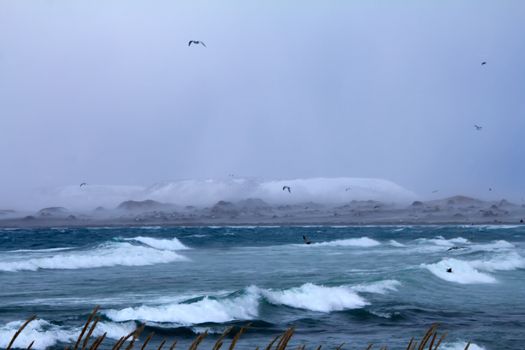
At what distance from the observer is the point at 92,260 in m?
47.8

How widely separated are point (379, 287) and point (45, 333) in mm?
14643

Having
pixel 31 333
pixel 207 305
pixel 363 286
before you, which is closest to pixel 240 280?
pixel 363 286

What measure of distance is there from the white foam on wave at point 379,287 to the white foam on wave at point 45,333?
11.0 meters

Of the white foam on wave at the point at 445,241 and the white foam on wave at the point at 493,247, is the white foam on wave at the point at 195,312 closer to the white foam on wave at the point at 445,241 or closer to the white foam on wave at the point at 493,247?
the white foam on wave at the point at 493,247

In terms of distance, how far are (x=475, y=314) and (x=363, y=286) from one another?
6782mm

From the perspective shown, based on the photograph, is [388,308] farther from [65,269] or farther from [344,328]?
[65,269]

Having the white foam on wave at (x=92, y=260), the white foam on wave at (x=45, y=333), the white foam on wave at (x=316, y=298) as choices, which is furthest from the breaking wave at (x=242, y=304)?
the white foam on wave at (x=92, y=260)

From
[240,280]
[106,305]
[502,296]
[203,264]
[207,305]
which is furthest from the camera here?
[203,264]

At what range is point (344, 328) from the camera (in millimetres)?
21484

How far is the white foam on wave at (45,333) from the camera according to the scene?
18.7 meters

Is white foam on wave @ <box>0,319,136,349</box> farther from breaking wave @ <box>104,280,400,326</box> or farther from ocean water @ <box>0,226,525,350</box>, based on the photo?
breaking wave @ <box>104,280,400,326</box>

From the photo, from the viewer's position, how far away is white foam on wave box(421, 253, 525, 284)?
35969 mm

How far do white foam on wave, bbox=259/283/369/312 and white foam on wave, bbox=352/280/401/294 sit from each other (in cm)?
147

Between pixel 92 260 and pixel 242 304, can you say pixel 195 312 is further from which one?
pixel 92 260
